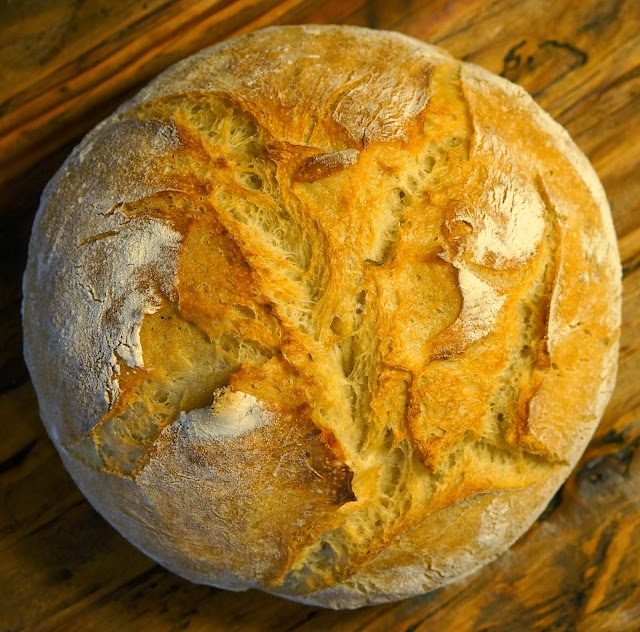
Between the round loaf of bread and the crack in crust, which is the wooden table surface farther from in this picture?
the crack in crust

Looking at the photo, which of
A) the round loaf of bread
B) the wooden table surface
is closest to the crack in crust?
the round loaf of bread

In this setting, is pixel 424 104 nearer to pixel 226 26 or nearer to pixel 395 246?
pixel 395 246

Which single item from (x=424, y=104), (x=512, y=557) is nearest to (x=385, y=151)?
(x=424, y=104)

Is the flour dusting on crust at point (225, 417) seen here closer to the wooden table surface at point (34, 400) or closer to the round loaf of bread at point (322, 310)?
the round loaf of bread at point (322, 310)

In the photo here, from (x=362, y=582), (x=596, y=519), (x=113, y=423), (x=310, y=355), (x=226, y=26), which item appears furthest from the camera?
(x=596, y=519)

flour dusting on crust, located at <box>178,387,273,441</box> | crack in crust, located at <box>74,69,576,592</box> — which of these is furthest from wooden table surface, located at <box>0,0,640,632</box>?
flour dusting on crust, located at <box>178,387,273,441</box>

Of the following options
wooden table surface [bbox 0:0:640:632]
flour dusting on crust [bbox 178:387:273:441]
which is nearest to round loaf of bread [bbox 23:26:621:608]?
flour dusting on crust [bbox 178:387:273:441]

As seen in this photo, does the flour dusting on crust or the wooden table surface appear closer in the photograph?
the flour dusting on crust
